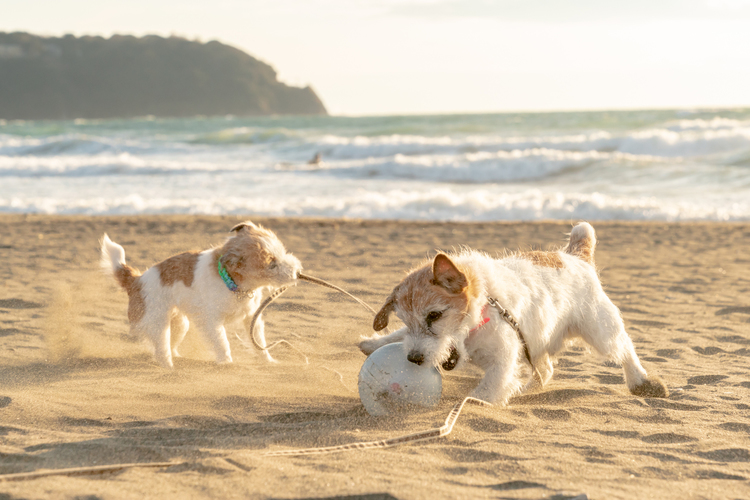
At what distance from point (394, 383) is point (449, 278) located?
67 centimetres

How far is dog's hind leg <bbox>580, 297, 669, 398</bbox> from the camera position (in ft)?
13.5

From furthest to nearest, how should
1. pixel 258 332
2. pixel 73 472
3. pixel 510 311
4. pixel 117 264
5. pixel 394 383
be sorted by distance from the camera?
pixel 117 264 → pixel 258 332 → pixel 510 311 → pixel 394 383 → pixel 73 472

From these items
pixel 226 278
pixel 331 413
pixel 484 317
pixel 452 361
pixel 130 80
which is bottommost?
pixel 331 413

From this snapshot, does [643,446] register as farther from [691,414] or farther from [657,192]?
[657,192]

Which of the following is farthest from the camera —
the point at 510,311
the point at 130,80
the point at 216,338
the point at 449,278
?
the point at 130,80

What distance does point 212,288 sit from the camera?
4.61m

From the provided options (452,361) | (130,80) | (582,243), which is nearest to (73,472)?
(452,361)

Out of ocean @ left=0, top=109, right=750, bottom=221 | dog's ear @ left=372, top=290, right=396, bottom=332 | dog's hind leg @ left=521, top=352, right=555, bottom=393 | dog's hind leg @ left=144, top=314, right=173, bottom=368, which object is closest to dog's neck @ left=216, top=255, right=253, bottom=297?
dog's hind leg @ left=144, top=314, right=173, bottom=368

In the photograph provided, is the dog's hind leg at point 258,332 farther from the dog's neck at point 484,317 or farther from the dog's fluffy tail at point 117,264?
the dog's neck at point 484,317

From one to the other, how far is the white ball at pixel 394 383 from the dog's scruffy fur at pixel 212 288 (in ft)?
3.90

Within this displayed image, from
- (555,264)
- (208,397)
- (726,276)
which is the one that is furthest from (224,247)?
(726,276)

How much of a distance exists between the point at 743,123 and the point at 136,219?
24.5 meters

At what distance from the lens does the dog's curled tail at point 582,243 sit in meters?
4.51

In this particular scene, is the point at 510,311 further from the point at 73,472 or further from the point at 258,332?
the point at 73,472
